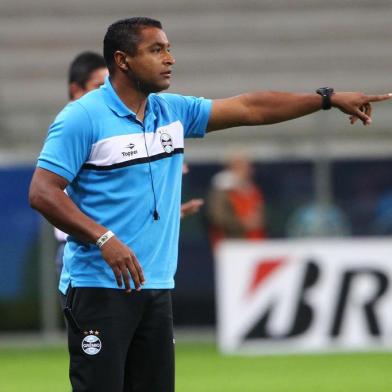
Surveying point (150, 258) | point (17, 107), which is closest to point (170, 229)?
point (150, 258)

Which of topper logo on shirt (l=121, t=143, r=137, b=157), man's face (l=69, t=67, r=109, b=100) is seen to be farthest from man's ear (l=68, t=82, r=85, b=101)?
topper logo on shirt (l=121, t=143, r=137, b=157)

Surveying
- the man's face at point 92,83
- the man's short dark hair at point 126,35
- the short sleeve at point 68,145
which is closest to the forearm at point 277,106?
the man's short dark hair at point 126,35

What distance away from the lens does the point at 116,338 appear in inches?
192

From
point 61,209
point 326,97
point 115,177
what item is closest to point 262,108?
point 326,97

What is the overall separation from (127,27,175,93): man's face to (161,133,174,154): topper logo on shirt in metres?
0.19

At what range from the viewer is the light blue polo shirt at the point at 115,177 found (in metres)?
4.79

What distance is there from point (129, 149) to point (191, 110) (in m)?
0.47

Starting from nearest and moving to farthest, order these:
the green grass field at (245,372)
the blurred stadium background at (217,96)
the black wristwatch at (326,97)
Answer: the black wristwatch at (326,97) → the green grass field at (245,372) → the blurred stadium background at (217,96)

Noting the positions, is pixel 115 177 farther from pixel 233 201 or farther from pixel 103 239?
pixel 233 201

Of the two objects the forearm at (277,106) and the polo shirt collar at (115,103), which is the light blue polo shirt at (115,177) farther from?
the forearm at (277,106)

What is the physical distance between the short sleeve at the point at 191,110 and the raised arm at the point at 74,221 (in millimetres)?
688

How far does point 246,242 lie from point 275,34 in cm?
401

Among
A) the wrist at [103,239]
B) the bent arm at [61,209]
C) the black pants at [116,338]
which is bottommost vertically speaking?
the black pants at [116,338]

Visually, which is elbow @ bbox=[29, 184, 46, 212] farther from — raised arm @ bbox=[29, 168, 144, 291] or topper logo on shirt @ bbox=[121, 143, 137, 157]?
topper logo on shirt @ bbox=[121, 143, 137, 157]
